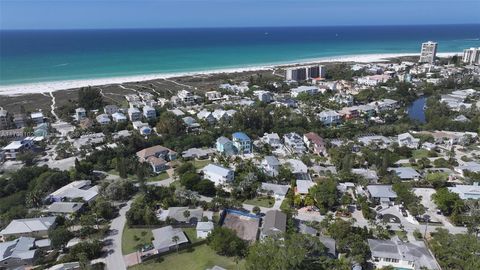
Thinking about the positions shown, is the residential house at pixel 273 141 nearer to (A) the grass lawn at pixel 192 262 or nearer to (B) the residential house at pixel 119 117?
(A) the grass lawn at pixel 192 262

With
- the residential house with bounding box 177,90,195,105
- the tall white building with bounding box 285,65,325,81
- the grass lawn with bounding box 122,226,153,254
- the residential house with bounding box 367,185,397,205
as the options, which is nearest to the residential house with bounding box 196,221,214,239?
the grass lawn with bounding box 122,226,153,254

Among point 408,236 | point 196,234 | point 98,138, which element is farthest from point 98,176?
point 408,236

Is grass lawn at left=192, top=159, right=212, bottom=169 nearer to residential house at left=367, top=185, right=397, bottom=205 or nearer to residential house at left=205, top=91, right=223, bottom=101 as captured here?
residential house at left=367, top=185, right=397, bottom=205

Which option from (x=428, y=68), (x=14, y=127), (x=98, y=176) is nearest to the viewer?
(x=98, y=176)

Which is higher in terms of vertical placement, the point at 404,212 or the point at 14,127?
the point at 14,127

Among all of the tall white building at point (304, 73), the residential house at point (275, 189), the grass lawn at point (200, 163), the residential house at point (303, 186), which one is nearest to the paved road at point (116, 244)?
the grass lawn at point (200, 163)

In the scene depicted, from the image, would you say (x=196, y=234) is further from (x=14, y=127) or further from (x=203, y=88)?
(x=203, y=88)

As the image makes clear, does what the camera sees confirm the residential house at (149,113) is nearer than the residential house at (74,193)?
No
